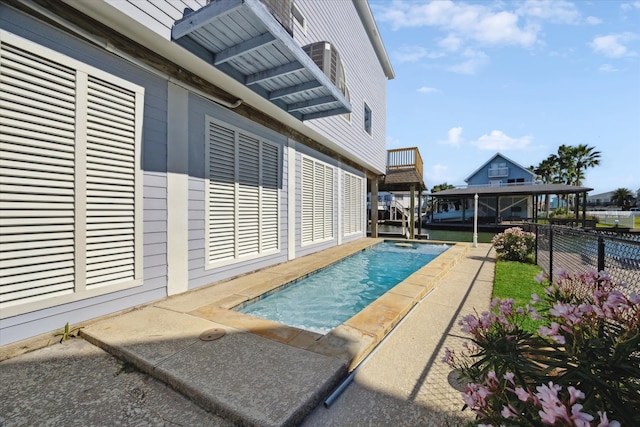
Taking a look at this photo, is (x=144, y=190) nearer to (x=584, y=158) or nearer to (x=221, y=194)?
(x=221, y=194)

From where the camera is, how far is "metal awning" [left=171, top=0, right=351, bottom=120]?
126 inches

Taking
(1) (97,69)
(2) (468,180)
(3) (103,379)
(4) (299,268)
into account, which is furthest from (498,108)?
(2) (468,180)

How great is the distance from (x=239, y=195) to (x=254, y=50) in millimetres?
2634

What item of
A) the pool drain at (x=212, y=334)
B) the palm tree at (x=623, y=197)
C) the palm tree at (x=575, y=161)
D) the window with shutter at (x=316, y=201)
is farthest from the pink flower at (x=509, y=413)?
the palm tree at (x=623, y=197)

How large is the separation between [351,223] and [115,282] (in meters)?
8.84

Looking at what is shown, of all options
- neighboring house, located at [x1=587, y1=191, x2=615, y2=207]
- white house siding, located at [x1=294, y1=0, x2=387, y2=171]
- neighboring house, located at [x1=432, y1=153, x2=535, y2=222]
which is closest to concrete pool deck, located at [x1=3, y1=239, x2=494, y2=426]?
white house siding, located at [x1=294, y1=0, x2=387, y2=171]

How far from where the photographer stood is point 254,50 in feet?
12.4

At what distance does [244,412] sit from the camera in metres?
1.74

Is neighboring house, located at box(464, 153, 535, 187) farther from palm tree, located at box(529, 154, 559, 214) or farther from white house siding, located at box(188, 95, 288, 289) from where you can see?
white house siding, located at box(188, 95, 288, 289)

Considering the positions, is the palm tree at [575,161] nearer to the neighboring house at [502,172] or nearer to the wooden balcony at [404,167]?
the neighboring house at [502,172]

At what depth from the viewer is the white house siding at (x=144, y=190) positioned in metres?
2.67

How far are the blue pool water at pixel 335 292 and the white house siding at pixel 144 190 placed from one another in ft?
4.55

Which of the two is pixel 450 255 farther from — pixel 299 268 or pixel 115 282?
pixel 115 282

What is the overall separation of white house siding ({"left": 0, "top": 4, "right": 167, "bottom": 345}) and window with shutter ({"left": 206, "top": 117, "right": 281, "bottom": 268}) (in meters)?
0.86
